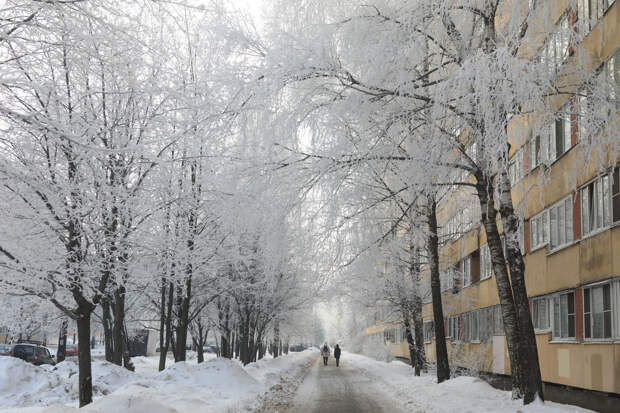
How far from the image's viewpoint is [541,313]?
2173 centimetres

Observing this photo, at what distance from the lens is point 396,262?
84.6ft

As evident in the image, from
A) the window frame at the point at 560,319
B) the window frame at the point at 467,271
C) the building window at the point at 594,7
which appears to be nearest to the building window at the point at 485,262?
the window frame at the point at 467,271

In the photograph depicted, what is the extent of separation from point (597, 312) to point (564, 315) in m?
2.65

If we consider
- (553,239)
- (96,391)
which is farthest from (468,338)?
(96,391)

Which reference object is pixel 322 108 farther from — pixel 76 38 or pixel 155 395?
pixel 155 395

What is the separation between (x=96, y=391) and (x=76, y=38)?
1362 centimetres

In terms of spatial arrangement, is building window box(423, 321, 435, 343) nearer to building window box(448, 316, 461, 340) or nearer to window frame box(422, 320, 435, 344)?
window frame box(422, 320, 435, 344)

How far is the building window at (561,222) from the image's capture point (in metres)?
18.7

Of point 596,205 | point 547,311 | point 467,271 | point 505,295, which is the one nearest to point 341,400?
point 505,295

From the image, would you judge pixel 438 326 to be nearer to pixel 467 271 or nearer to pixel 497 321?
pixel 497 321

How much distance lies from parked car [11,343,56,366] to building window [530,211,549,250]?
26377 mm

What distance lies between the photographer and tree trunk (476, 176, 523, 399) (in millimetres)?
13008

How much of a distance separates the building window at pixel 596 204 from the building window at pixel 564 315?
2.60m

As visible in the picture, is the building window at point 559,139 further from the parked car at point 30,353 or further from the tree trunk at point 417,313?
the parked car at point 30,353
